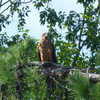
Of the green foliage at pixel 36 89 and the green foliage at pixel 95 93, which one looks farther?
the green foliage at pixel 36 89

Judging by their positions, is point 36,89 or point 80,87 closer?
point 80,87

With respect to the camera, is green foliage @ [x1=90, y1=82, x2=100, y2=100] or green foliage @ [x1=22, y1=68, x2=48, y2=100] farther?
green foliage @ [x1=22, y1=68, x2=48, y2=100]

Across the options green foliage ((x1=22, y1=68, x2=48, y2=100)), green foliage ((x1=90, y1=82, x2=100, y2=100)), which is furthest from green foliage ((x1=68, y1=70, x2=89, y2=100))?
green foliage ((x1=22, y1=68, x2=48, y2=100))

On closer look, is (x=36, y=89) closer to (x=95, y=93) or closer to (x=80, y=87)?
(x=80, y=87)

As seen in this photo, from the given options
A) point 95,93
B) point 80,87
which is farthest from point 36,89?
point 95,93

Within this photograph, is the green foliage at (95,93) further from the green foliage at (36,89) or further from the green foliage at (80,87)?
the green foliage at (36,89)

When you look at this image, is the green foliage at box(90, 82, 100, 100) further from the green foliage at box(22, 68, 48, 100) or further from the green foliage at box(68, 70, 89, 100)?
the green foliage at box(22, 68, 48, 100)

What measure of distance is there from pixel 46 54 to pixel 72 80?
4340 mm

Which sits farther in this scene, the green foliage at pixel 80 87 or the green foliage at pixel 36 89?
the green foliage at pixel 36 89

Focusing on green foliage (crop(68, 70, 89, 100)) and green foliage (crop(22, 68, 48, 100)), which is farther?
green foliage (crop(22, 68, 48, 100))

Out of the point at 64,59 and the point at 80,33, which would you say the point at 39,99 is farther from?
the point at 80,33

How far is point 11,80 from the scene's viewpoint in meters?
2.41

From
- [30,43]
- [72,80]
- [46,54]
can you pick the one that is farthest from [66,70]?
[46,54]

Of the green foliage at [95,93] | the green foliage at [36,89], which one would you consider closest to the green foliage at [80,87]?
the green foliage at [95,93]
